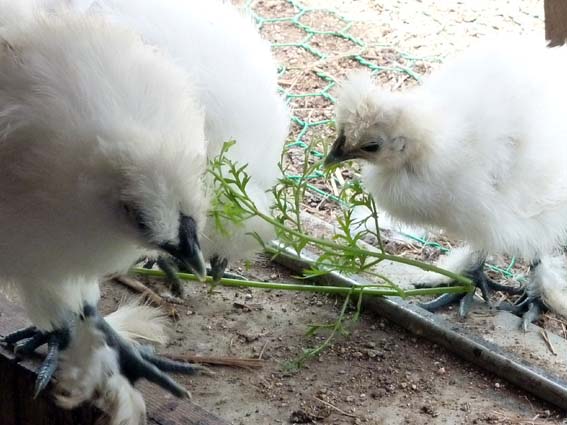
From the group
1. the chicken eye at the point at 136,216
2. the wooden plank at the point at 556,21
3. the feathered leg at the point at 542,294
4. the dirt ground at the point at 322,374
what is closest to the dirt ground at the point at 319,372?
the dirt ground at the point at 322,374

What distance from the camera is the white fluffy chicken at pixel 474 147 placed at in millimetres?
2695

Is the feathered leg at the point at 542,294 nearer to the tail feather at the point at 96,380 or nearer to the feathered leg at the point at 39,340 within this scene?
the tail feather at the point at 96,380

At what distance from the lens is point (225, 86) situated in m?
2.33

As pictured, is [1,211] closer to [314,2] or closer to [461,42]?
[461,42]

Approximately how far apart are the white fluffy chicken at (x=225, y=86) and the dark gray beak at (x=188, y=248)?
1.57 ft

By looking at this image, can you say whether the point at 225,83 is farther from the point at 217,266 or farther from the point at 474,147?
the point at 474,147

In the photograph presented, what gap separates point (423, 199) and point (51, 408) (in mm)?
1278

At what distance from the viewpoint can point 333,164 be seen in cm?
273

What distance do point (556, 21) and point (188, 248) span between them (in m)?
2.04

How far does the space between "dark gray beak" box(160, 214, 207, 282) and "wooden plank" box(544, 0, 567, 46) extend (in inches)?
77.3

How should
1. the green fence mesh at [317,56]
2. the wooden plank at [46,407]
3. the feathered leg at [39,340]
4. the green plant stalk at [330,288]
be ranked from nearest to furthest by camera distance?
the wooden plank at [46,407], the feathered leg at [39,340], the green plant stalk at [330,288], the green fence mesh at [317,56]

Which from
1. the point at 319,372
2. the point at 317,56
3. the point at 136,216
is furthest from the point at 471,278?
the point at 317,56

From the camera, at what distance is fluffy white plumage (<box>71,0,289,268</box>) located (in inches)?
89.9

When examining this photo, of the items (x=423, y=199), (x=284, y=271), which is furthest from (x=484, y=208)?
(x=284, y=271)
